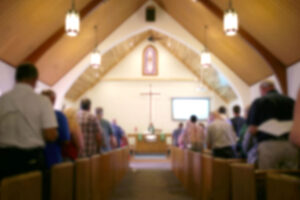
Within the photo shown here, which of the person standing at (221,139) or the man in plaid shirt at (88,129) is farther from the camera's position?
the person standing at (221,139)

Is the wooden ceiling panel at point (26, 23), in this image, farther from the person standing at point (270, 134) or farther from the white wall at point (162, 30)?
the person standing at point (270, 134)

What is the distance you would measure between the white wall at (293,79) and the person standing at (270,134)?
453cm

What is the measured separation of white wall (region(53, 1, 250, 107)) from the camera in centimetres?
1033

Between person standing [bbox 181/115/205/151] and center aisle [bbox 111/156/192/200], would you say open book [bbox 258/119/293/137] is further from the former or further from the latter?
person standing [bbox 181/115/205/151]

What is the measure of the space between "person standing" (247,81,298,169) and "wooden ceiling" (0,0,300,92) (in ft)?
10.6

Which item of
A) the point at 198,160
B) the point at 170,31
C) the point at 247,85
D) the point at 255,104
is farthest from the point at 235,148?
the point at 170,31

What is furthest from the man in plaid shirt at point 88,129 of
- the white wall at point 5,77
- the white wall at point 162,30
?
the white wall at point 162,30

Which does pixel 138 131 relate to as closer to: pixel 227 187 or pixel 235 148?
pixel 235 148

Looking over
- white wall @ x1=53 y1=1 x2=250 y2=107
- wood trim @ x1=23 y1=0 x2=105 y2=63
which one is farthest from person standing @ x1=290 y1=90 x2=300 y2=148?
white wall @ x1=53 y1=1 x2=250 y2=107

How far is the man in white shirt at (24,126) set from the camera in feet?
6.21

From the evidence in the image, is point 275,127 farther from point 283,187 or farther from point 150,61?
point 150,61

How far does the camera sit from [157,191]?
5.23m

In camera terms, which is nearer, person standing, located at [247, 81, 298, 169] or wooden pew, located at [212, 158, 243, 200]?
wooden pew, located at [212, 158, 243, 200]

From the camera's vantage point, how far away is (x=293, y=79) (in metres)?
7.26
